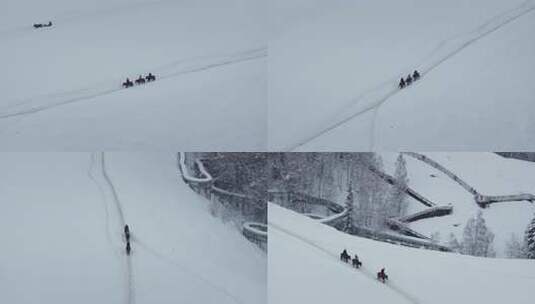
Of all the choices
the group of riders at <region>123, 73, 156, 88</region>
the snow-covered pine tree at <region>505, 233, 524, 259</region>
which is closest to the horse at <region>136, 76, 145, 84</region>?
the group of riders at <region>123, 73, 156, 88</region>

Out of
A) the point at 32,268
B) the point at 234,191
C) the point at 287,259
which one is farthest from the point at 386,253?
the point at 32,268

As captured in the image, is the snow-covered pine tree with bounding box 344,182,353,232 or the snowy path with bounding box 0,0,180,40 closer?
the snowy path with bounding box 0,0,180,40

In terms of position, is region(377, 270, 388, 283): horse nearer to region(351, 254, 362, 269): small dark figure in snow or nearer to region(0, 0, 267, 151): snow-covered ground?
region(351, 254, 362, 269): small dark figure in snow

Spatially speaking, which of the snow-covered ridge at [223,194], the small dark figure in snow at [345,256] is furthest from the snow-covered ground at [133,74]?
the small dark figure in snow at [345,256]

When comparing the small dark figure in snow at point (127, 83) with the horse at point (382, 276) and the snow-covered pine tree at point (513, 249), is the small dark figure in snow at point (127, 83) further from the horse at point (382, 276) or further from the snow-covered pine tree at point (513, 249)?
the snow-covered pine tree at point (513, 249)

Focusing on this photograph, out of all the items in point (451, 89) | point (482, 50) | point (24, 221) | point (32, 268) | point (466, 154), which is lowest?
point (32, 268)

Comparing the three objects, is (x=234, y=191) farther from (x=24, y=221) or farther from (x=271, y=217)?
(x=24, y=221)
